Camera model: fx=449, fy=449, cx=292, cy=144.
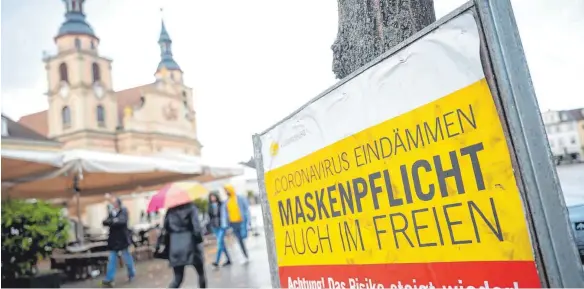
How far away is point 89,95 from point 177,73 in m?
11.7

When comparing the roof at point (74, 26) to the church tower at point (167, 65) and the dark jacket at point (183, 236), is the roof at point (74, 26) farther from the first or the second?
the dark jacket at point (183, 236)

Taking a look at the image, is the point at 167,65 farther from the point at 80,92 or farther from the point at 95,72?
the point at 80,92

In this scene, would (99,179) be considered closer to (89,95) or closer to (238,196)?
(238,196)

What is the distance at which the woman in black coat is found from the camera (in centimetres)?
554

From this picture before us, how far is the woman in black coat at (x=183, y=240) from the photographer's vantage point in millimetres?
5539

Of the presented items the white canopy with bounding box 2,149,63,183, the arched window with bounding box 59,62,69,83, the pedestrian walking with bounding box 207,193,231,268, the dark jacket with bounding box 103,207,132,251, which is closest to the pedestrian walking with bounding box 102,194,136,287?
the dark jacket with bounding box 103,207,132,251

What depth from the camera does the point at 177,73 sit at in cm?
4759

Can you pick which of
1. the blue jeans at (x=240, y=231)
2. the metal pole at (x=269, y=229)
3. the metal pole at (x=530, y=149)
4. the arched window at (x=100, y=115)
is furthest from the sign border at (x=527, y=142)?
the arched window at (x=100, y=115)

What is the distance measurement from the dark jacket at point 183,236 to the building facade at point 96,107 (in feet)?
106

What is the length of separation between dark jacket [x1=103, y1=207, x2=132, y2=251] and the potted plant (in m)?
0.98

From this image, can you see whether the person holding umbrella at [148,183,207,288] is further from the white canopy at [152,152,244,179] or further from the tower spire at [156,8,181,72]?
the tower spire at [156,8,181,72]


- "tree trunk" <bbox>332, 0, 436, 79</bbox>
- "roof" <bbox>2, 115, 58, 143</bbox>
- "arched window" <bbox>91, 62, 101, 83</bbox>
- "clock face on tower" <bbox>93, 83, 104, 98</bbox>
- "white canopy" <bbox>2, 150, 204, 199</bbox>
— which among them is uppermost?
"arched window" <bbox>91, 62, 101, 83</bbox>

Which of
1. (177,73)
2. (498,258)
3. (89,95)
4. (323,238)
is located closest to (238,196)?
(323,238)

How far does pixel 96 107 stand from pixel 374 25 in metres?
39.8
